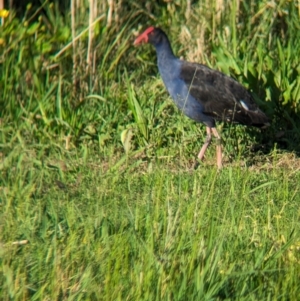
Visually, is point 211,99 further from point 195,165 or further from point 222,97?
point 195,165

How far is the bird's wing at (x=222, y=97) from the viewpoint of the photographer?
21.2 ft

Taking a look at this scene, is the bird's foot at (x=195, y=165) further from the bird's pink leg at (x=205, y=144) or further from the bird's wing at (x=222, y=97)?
the bird's wing at (x=222, y=97)

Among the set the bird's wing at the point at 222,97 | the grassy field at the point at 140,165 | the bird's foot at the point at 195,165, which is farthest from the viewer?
the bird's wing at the point at 222,97

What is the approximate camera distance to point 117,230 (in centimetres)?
452

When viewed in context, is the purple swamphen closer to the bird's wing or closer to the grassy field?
the bird's wing

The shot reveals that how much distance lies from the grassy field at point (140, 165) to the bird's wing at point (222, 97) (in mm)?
330

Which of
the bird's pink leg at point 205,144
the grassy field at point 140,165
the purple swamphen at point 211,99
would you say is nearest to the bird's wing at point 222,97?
the purple swamphen at point 211,99

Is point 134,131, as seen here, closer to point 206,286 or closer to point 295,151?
point 295,151

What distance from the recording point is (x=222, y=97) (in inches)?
260

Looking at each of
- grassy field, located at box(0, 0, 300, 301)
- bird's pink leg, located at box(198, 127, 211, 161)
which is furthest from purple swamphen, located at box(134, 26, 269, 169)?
grassy field, located at box(0, 0, 300, 301)

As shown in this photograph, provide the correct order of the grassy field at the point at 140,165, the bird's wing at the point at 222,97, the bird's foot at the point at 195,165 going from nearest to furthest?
the grassy field at the point at 140,165 → the bird's foot at the point at 195,165 → the bird's wing at the point at 222,97

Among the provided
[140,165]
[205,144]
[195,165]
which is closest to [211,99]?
[205,144]

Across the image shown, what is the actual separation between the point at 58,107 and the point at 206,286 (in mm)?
3282

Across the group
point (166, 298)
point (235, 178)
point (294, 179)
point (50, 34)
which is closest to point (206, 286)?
point (166, 298)
